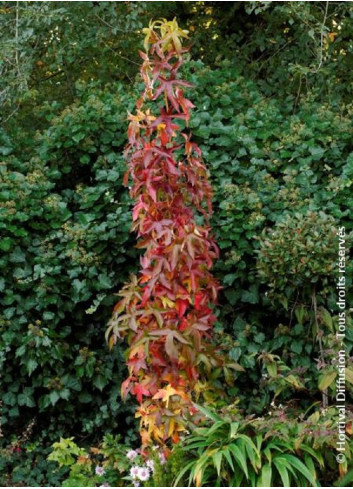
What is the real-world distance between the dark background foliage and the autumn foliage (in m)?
0.46

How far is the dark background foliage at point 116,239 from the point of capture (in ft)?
13.3

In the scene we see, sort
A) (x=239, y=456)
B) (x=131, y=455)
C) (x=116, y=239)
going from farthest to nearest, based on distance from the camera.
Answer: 1. (x=116, y=239)
2. (x=131, y=455)
3. (x=239, y=456)

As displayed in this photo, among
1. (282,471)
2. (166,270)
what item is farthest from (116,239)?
(282,471)

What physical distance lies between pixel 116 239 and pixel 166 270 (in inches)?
32.2

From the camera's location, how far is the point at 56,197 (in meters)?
4.34

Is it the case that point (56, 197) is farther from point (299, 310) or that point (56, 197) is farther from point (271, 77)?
point (271, 77)

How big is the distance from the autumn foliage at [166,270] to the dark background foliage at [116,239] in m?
0.46

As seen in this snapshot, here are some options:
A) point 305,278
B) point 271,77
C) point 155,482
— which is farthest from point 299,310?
point 271,77

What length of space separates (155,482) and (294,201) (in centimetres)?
170

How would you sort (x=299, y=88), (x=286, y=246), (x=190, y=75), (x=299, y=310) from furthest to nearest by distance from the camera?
1. (x=299, y=88)
2. (x=190, y=75)
3. (x=299, y=310)
4. (x=286, y=246)

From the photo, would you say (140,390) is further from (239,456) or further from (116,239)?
(116,239)

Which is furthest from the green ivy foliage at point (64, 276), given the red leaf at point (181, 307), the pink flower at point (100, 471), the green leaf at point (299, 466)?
the green leaf at point (299, 466)

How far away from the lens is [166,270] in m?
3.49

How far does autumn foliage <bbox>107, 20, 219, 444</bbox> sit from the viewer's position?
3.46m
